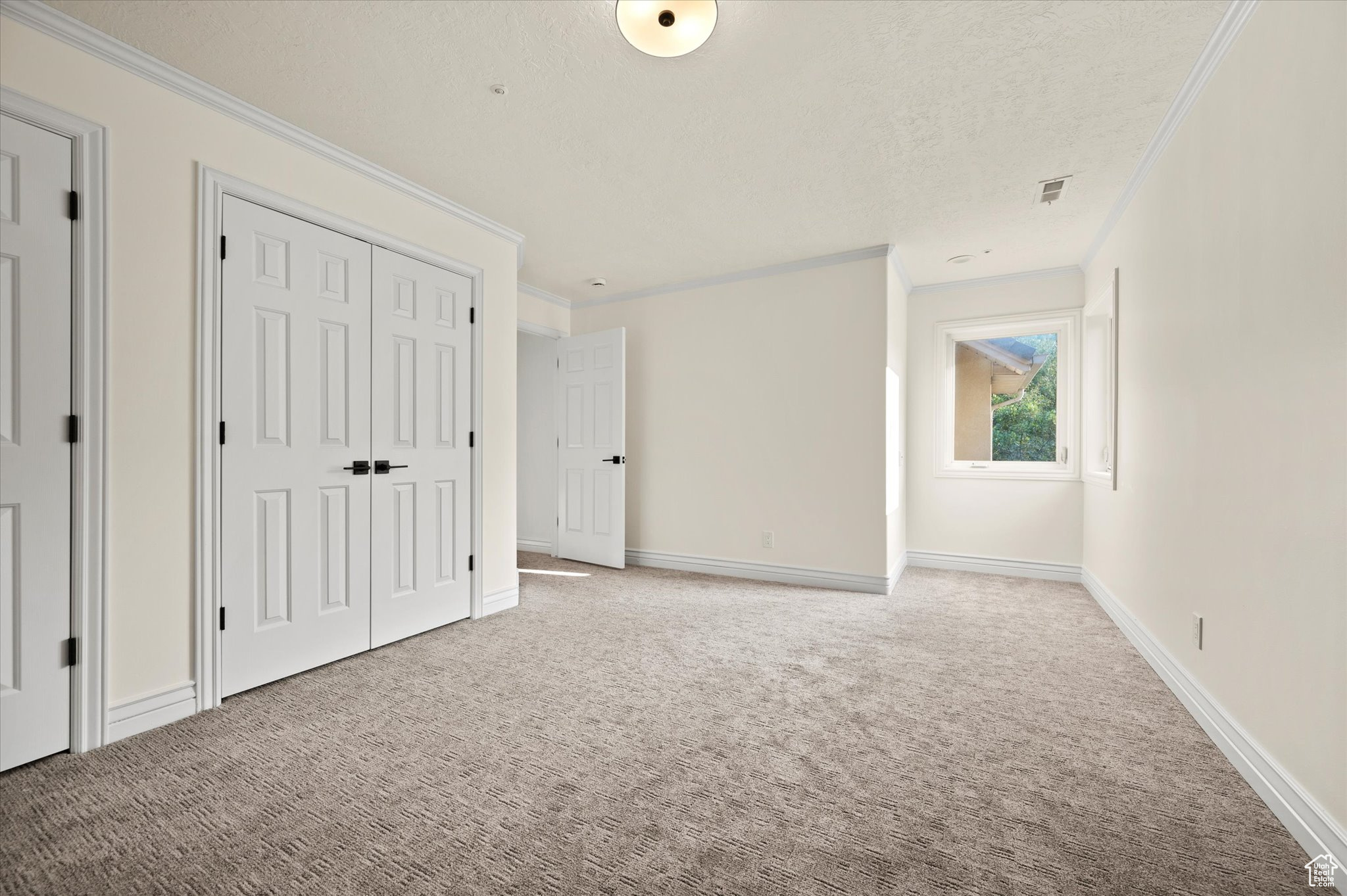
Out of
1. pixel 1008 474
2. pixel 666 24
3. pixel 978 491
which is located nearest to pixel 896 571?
pixel 978 491

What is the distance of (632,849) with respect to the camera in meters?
1.59

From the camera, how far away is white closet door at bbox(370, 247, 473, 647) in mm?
3180

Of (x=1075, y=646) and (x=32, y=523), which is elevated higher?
(x=32, y=523)

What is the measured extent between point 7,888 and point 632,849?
5.01 feet

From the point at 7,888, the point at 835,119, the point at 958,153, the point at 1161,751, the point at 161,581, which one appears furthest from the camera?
the point at 958,153

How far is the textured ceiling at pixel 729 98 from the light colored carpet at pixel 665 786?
8.49 feet

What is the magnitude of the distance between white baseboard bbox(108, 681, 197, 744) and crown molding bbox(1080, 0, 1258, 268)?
459cm

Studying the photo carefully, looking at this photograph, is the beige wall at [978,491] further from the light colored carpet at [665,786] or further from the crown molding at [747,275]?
the light colored carpet at [665,786]

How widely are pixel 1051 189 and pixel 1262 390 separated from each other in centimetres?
203

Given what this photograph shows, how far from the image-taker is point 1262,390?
1.93m

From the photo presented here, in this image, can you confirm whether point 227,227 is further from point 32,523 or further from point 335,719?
point 335,719

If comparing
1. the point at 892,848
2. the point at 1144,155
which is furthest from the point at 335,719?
the point at 1144,155

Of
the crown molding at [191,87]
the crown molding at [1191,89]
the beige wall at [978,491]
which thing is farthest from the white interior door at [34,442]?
the beige wall at [978,491]

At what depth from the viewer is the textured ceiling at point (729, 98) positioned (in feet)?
6.86
